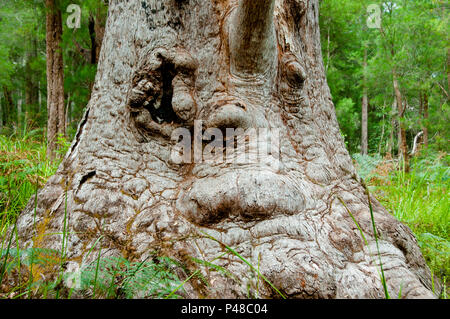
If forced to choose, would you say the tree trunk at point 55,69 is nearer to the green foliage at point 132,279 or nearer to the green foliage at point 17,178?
the green foliage at point 17,178

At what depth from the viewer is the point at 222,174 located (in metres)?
1.49

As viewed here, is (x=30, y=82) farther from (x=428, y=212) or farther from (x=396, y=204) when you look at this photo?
(x=428, y=212)

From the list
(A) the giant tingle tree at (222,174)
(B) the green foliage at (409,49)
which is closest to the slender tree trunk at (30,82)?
(B) the green foliage at (409,49)

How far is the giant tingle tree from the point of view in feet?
4.07

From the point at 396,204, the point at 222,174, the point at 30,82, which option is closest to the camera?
the point at 222,174

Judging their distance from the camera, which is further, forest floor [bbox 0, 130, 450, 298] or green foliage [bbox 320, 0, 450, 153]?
green foliage [bbox 320, 0, 450, 153]

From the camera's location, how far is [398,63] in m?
7.27

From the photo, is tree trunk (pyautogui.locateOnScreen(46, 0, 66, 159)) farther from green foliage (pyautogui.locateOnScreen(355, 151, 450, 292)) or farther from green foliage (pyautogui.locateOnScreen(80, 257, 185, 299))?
green foliage (pyautogui.locateOnScreen(355, 151, 450, 292))

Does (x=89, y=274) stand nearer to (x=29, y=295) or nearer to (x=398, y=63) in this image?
(x=29, y=295)

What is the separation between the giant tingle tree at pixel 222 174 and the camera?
1241 mm

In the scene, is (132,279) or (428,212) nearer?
(132,279)

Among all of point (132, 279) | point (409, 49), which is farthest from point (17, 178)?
point (409, 49)

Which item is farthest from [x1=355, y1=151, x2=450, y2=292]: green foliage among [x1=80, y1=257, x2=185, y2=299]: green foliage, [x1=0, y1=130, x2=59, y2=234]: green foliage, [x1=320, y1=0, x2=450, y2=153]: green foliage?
[x1=0, y1=130, x2=59, y2=234]: green foliage

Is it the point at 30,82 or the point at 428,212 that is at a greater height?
the point at 30,82
